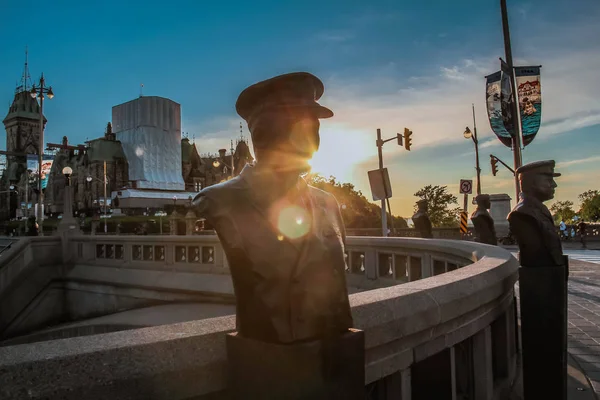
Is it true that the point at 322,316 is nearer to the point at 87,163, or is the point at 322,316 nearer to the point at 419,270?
the point at 419,270

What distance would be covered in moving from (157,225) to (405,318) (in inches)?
1765

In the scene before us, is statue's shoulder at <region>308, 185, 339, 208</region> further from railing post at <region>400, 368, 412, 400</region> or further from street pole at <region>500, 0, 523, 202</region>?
street pole at <region>500, 0, 523, 202</region>

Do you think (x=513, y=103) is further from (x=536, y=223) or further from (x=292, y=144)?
(x=292, y=144)

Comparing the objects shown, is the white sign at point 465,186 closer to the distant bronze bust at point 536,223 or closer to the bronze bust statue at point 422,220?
the bronze bust statue at point 422,220

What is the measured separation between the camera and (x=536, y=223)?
4.48 m

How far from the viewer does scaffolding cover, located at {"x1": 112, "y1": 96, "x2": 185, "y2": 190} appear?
8038 centimetres

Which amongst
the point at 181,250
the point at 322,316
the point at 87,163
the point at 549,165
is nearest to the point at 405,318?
the point at 322,316

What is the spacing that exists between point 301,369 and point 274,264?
390 millimetres

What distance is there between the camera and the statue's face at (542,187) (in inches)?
185

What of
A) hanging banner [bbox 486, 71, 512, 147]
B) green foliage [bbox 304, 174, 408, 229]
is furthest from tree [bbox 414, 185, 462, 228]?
hanging banner [bbox 486, 71, 512, 147]

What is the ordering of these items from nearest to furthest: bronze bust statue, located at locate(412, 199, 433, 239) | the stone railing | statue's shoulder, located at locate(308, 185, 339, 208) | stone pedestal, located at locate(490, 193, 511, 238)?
1. the stone railing
2. statue's shoulder, located at locate(308, 185, 339, 208)
3. bronze bust statue, located at locate(412, 199, 433, 239)
4. stone pedestal, located at locate(490, 193, 511, 238)

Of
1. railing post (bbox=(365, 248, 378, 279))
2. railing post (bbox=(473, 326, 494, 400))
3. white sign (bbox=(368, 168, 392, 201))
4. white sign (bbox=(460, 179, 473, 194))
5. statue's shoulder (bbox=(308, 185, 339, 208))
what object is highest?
white sign (bbox=(460, 179, 473, 194))

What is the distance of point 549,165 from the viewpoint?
4.76 m

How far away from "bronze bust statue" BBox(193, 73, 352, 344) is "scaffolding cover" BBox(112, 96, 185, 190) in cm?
8127
